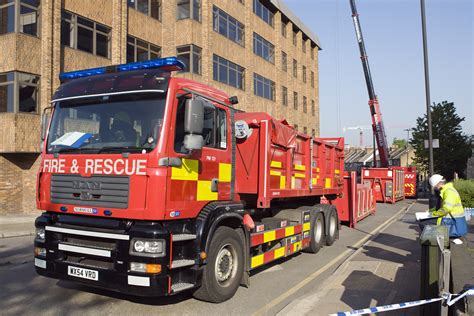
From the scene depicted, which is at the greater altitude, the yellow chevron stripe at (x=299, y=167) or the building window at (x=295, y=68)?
the building window at (x=295, y=68)

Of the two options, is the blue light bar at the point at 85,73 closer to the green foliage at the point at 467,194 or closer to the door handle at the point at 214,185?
the door handle at the point at 214,185

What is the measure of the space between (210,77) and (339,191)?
15302 mm

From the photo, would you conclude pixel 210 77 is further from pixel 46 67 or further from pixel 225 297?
pixel 225 297

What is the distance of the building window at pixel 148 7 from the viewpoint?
22.3 metres

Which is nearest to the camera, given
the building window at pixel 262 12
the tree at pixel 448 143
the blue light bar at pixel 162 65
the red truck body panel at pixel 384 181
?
the blue light bar at pixel 162 65

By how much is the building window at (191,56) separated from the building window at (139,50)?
1.31 m

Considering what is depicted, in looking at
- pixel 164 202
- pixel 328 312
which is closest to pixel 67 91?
pixel 164 202

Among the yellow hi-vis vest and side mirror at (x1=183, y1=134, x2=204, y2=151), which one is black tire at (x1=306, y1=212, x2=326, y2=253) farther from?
side mirror at (x1=183, y1=134, x2=204, y2=151)

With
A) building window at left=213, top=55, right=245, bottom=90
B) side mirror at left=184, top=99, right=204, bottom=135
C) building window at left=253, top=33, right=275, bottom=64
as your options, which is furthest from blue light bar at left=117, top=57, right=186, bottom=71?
building window at left=253, top=33, right=275, bottom=64

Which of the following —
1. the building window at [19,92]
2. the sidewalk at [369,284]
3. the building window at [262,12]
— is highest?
the building window at [262,12]

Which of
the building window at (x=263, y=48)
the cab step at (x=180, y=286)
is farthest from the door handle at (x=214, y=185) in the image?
the building window at (x=263, y=48)

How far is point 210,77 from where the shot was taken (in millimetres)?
25219

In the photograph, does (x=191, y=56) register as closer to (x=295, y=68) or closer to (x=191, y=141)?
(x=295, y=68)

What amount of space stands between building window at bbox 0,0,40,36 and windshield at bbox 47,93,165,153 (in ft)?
44.6
